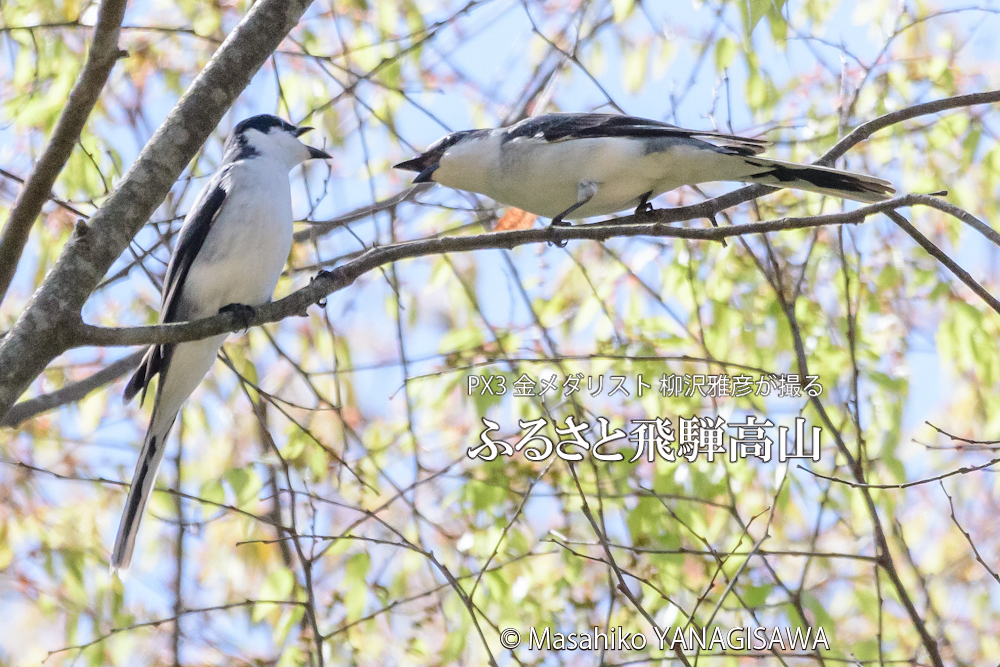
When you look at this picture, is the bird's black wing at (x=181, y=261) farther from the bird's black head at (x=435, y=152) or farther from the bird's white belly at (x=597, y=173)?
the bird's white belly at (x=597, y=173)

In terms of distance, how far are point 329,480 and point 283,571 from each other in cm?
94

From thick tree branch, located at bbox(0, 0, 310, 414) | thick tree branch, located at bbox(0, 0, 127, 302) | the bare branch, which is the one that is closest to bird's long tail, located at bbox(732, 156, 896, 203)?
thick tree branch, located at bbox(0, 0, 310, 414)

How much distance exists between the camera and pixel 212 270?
3062mm

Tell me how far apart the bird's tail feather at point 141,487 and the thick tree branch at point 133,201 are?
0.97 m

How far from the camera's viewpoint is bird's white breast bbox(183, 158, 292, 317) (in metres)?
3.05

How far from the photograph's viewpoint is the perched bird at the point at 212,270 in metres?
3.04

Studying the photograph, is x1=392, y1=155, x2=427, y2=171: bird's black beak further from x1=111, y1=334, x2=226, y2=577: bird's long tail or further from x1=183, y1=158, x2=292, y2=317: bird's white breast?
x1=111, y1=334, x2=226, y2=577: bird's long tail

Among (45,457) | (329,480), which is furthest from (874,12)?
(45,457)

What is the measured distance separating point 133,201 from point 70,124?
21 centimetres

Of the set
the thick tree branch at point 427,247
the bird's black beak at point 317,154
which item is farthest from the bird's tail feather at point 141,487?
the bird's black beak at point 317,154

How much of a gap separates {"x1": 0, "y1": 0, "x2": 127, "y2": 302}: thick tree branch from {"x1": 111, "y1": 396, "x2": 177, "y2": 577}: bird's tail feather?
1.03m

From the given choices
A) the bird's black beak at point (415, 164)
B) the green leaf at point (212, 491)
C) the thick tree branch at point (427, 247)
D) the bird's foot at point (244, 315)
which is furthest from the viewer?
the bird's black beak at point (415, 164)

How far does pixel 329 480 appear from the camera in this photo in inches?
153

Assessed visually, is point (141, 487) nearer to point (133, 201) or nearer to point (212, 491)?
point (212, 491)
